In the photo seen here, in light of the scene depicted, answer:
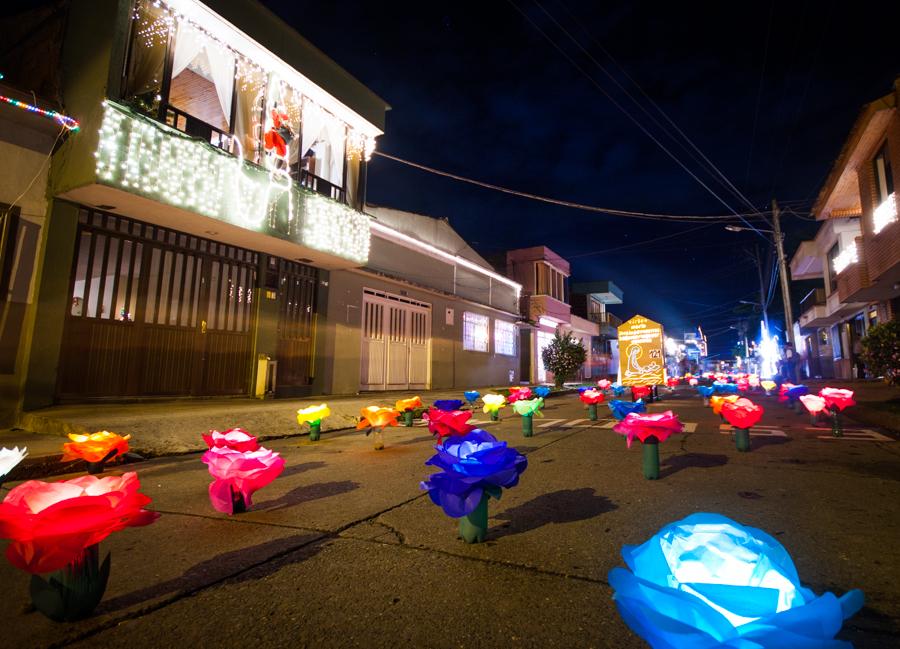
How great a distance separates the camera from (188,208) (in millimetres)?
6613

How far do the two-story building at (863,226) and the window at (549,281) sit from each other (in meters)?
11.2

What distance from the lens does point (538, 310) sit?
2233cm

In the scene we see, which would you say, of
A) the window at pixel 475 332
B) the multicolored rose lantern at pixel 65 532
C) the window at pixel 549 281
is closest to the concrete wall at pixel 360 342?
the window at pixel 475 332

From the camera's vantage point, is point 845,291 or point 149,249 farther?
point 845,291

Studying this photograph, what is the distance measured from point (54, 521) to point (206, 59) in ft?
28.2

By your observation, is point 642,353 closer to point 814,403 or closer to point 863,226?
point 814,403

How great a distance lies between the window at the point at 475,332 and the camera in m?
15.9

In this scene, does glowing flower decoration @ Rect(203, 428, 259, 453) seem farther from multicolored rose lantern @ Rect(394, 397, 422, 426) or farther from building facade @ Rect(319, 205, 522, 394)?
building facade @ Rect(319, 205, 522, 394)

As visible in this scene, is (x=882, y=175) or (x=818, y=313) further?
(x=818, y=313)

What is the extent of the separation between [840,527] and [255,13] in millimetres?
10070

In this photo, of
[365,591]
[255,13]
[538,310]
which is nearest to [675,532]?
[365,591]

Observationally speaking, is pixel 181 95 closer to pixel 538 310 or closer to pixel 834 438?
pixel 834 438

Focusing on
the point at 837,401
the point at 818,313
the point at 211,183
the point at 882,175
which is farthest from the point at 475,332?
the point at 818,313

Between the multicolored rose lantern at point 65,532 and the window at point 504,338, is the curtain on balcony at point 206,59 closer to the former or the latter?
the multicolored rose lantern at point 65,532
